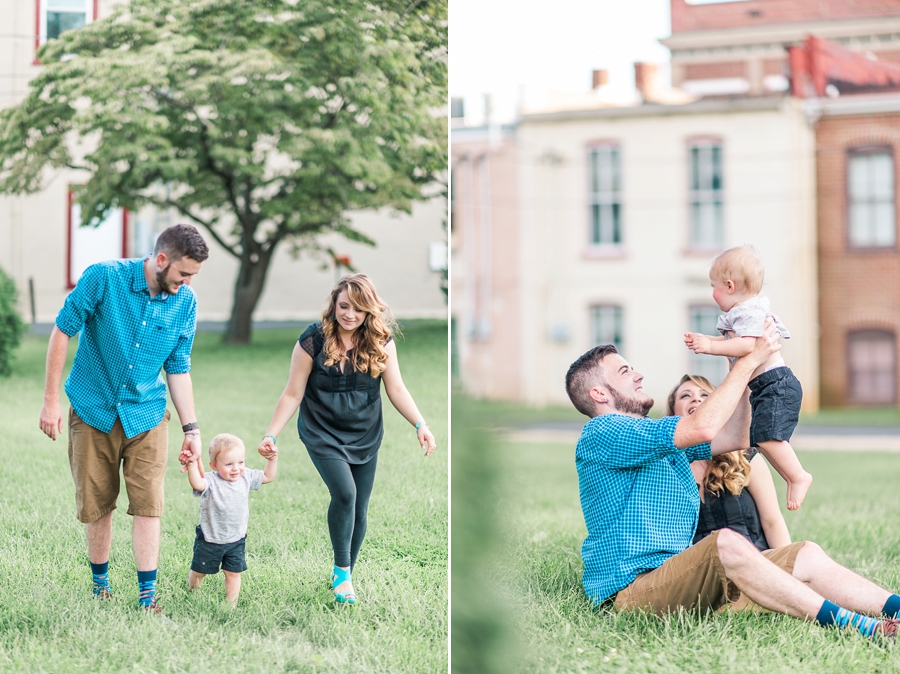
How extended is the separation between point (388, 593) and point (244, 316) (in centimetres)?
835

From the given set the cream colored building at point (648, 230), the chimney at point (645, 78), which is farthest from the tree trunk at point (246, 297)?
the chimney at point (645, 78)

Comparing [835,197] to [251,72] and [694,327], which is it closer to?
[694,327]

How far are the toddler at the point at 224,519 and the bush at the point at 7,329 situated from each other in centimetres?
597

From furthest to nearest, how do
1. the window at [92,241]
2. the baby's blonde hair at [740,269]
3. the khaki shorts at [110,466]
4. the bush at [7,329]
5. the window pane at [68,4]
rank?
1. the window at [92,241]
2. the window pane at [68,4]
3. the bush at [7,329]
4. the khaki shorts at [110,466]
5. the baby's blonde hair at [740,269]

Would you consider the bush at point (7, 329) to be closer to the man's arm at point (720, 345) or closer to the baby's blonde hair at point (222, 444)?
the baby's blonde hair at point (222, 444)

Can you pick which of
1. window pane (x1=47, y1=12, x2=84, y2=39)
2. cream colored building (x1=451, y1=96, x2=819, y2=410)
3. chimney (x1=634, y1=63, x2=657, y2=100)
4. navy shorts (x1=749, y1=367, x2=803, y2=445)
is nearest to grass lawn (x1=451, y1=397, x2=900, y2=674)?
navy shorts (x1=749, y1=367, x2=803, y2=445)

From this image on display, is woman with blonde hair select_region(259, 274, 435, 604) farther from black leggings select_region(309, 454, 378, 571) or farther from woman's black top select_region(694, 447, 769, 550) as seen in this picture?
woman's black top select_region(694, 447, 769, 550)

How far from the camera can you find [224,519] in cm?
333

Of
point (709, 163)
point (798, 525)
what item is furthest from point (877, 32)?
point (798, 525)

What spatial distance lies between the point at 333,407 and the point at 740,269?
4.49 ft

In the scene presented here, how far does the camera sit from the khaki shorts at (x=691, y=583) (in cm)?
295

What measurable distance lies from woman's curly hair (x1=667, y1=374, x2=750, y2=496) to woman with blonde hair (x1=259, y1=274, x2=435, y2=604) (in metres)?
0.94

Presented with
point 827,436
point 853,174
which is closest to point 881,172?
point 853,174

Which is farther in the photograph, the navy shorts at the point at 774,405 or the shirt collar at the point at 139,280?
the shirt collar at the point at 139,280
